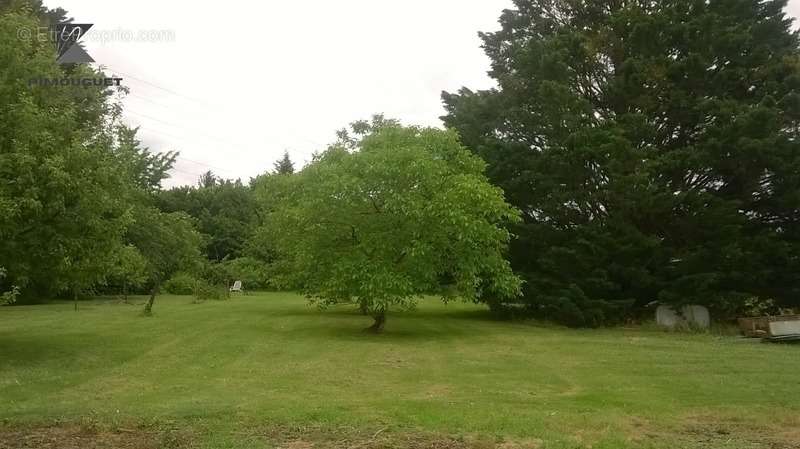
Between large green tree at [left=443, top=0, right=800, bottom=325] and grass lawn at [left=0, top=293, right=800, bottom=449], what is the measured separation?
11.2 ft

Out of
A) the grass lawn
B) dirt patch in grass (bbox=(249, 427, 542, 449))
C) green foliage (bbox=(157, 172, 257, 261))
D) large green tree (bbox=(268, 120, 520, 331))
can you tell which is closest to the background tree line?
large green tree (bbox=(268, 120, 520, 331))

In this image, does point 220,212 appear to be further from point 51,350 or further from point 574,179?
point 51,350

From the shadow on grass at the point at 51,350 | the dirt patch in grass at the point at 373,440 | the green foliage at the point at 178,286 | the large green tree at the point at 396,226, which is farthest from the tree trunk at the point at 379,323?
the green foliage at the point at 178,286

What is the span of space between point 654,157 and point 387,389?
1772 cm

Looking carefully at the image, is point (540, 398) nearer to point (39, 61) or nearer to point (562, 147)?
point (39, 61)

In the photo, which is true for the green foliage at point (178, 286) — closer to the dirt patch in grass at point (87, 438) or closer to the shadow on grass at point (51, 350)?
the shadow on grass at point (51, 350)

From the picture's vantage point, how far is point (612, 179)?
83.0ft

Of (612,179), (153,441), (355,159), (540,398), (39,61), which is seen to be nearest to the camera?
(153,441)

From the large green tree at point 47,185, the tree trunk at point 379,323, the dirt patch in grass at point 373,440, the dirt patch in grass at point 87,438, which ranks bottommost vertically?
the dirt patch in grass at point 87,438

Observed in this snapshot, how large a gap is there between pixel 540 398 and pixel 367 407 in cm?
306

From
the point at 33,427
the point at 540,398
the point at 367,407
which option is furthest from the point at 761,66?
the point at 33,427

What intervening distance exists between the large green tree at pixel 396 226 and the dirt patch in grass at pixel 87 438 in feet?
40.4

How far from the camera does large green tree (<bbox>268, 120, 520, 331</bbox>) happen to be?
20781mm

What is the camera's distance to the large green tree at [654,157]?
24.4m
